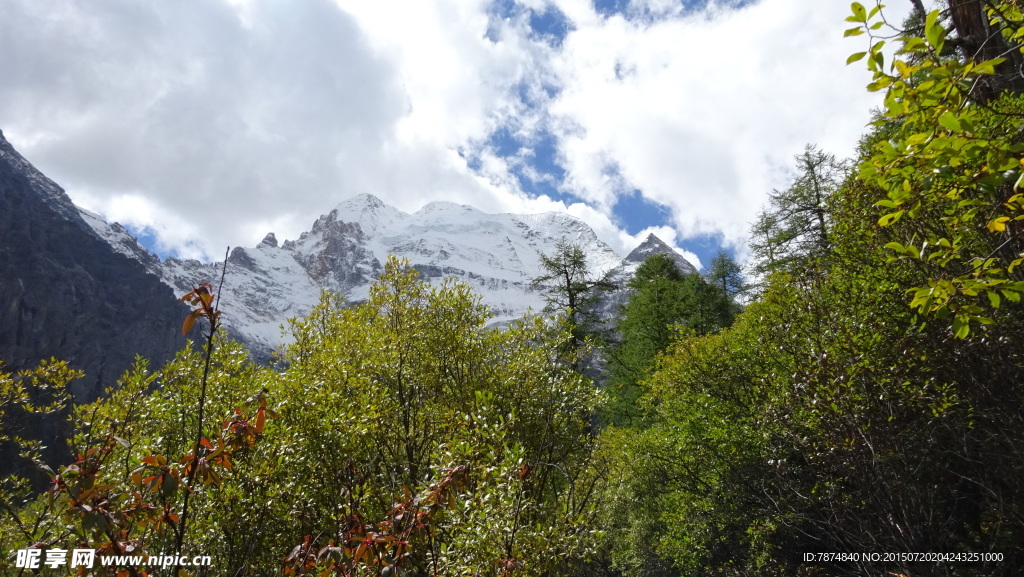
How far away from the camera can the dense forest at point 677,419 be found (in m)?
2.57

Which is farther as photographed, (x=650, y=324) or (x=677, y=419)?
(x=650, y=324)

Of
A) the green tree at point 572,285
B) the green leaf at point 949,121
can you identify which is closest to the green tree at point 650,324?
the green tree at point 572,285

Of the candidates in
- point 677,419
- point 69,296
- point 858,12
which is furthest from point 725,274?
point 69,296

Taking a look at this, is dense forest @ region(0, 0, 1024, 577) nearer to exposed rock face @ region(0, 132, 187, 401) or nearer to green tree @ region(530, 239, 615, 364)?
green tree @ region(530, 239, 615, 364)

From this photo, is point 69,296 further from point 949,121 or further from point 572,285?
point 949,121

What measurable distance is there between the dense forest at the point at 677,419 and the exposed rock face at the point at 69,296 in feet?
240

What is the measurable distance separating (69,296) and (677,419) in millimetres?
99724

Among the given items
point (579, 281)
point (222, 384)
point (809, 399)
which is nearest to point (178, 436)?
point (222, 384)

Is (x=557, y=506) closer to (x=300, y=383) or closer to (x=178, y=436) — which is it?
(x=300, y=383)

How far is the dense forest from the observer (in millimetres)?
2568

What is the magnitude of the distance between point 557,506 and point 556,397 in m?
2.35

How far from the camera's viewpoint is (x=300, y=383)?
254 inches

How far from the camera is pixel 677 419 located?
11836mm

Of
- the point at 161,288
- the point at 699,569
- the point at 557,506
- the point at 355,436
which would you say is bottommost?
the point at 699,569
